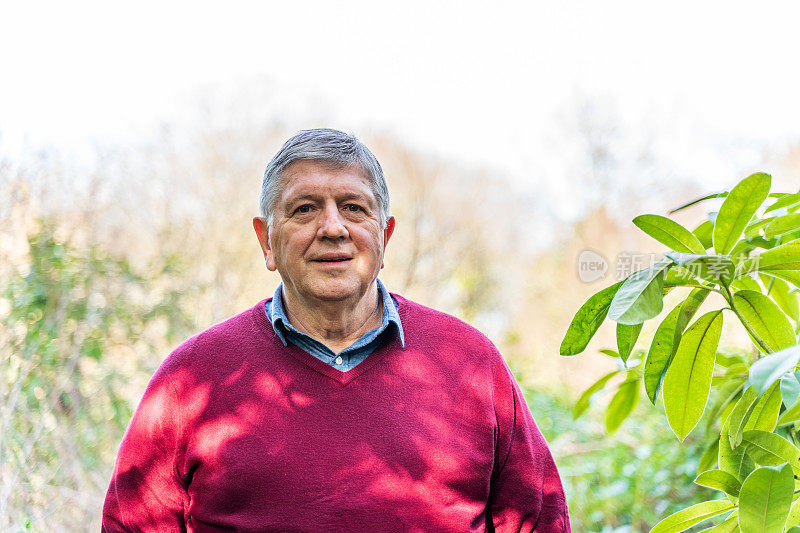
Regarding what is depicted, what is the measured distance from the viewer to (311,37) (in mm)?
6043

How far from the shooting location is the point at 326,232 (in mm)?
1413

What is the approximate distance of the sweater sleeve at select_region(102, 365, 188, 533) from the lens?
1372 mm

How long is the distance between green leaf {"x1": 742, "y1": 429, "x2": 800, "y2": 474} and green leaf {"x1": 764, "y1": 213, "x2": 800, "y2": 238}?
1.09ft

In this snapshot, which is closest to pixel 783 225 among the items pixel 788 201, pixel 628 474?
pixel 788 201

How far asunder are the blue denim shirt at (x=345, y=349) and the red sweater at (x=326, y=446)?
0.03 meters

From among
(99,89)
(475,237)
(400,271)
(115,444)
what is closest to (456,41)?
(475,237)

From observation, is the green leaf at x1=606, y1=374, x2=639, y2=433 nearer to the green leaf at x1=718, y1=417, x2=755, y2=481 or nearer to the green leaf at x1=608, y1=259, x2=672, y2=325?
the green leaf at x1=718, y1=417, x2=755, y2=481

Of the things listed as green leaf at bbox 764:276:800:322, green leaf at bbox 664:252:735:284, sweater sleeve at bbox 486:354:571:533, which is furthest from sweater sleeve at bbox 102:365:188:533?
green leaf at bbox 764:276:800:322

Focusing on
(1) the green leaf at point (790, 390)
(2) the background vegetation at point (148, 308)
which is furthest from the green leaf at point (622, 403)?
(2) the background vegetation at point (148, 308)

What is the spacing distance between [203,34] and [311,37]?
3.50ft

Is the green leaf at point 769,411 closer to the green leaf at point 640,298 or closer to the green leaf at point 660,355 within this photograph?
the green leaf at point 660,355

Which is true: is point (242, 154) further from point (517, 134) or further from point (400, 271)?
point (517, 134)

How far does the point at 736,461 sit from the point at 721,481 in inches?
1.8

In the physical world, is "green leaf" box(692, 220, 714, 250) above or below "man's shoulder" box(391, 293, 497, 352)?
above
